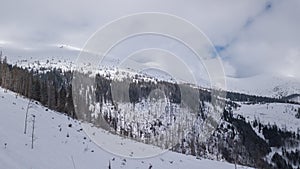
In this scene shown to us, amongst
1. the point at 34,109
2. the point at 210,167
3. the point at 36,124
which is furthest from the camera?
the point at 34,109

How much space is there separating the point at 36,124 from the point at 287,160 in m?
157

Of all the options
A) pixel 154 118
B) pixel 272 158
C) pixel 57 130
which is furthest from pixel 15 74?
pixel 272 158

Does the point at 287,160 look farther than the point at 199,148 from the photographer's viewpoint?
Yes

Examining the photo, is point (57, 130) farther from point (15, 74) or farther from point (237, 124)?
point (237, 124)

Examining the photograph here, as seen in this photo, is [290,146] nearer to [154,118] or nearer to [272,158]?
[272,158]

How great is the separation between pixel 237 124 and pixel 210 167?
6632 inches

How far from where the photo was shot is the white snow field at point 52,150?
14.8m

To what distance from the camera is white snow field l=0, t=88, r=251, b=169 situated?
14759mm

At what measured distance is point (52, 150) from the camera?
59.4ft

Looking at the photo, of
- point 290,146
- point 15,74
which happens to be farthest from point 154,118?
point 15,74

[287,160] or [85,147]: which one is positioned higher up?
[85,147]

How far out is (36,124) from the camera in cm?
2348

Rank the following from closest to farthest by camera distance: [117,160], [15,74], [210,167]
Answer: [117,160], [210,167], [15,74]

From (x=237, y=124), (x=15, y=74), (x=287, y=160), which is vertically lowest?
(x=287, y=160)
